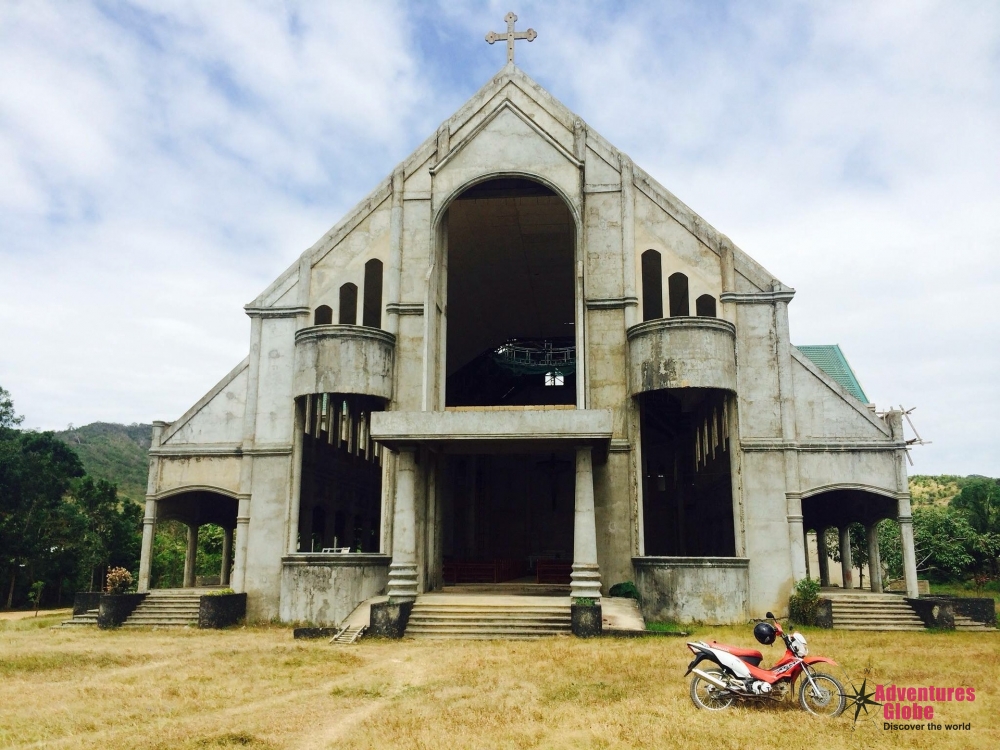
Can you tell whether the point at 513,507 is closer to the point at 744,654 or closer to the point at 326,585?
the point at 326,585

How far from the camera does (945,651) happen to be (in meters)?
19.1

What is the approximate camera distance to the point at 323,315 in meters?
30.3

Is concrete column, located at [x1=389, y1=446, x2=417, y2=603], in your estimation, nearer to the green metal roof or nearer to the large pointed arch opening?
the large pointed arch opening

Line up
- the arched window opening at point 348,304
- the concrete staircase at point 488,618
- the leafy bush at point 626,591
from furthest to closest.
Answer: the arched window opening at point 348,304 → the leafy bush at point 626,591 → the concrete staircase at point 488,618

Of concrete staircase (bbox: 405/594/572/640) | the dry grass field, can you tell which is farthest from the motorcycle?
concrete staircase (bbox: 405/594/572/640)

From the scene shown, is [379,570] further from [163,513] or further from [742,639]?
[742,639]

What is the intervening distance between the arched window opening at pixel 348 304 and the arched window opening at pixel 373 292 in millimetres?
433

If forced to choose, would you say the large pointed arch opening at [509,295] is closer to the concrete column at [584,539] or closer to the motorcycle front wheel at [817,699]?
the concrete column at [584,539]

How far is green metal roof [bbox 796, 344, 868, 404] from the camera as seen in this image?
41625 mm

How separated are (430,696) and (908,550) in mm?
18842

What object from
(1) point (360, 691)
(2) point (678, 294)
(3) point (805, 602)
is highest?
(2) point (678, 294)

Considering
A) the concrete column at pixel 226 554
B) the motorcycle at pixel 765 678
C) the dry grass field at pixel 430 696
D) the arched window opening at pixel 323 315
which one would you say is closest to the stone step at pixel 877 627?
the dry grass field at pixel 430 696

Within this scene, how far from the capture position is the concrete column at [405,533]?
23406 mm

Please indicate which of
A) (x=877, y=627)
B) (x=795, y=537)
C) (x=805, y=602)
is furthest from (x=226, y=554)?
(x=877, y=627)
